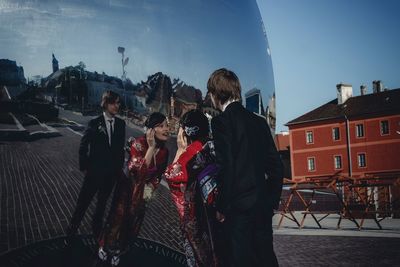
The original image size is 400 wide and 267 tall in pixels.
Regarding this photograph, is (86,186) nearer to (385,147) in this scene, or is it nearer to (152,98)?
(152,98)

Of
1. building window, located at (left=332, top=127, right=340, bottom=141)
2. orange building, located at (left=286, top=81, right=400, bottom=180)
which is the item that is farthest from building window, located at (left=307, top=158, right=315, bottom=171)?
building window, located at (left=332, top=127, right=340, bottom=141)

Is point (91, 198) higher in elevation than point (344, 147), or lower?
lower

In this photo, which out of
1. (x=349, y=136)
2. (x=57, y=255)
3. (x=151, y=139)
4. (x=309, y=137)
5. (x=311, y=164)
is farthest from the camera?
(x=309, y=137)

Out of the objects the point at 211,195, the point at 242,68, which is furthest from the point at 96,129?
the point at 242,68

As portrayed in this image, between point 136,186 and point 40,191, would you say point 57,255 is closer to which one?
point 40,191

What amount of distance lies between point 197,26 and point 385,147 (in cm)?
5610

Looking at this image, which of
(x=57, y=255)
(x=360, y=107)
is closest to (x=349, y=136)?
(x=360, y=107)

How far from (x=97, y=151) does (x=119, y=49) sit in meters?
0.51

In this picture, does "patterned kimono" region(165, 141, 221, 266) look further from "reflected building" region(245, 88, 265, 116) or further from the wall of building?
the wall of building

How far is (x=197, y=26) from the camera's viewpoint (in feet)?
8.73

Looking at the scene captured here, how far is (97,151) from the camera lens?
7.60ft

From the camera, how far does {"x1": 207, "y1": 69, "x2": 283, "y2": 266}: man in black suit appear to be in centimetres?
282

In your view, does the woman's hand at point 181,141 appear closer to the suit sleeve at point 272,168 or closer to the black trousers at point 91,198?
the black trousers at point 91,198

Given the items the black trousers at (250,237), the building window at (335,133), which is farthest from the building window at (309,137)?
the black trousers at (250,237)
